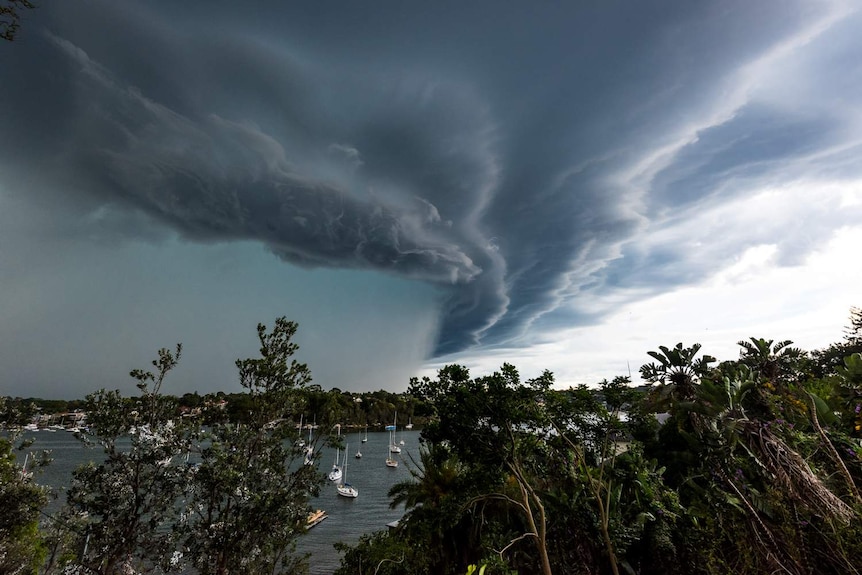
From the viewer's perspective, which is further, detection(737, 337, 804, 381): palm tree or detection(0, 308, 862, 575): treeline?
detection(737, 337, 804, 381): palm tree

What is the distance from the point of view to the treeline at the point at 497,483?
589 centimetres

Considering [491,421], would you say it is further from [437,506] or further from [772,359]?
[772,359]

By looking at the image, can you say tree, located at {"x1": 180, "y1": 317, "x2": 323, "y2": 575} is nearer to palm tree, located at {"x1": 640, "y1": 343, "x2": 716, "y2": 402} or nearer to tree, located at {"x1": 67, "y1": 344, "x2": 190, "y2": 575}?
tree, located at {"x1": 67, "y1": 344, "x2": 190, "y2": 575}

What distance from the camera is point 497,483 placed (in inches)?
520

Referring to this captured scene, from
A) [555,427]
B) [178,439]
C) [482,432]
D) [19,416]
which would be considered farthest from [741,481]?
[19,416]

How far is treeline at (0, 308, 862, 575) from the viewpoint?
19.3 ft

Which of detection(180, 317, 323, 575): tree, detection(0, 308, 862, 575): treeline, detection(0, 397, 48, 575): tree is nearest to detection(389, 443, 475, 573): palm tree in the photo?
detection(0, 308, 862, 575): treeline

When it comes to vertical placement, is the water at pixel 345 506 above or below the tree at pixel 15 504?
below

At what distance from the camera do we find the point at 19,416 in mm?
12734

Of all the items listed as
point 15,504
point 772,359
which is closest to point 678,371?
point 772,359

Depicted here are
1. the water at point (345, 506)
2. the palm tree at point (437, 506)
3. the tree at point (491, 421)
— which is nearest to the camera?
the tree at point (491, 421)

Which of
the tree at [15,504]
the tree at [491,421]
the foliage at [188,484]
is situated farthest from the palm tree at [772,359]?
the tree at [15,504]

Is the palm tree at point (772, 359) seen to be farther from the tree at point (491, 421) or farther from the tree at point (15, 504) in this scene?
the tree at point (15, 504)

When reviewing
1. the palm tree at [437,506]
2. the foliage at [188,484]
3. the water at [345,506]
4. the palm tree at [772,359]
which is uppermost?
the palm tree at [772,359]
